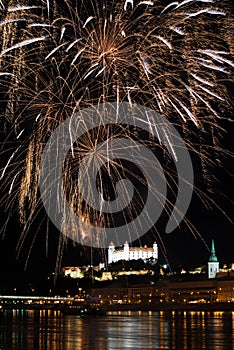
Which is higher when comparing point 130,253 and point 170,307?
point 130,253

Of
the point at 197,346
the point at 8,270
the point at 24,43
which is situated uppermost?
the point at 24,43

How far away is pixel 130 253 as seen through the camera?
162 m

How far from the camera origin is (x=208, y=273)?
12188 centimetres

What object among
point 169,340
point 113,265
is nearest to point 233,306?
point 169,340

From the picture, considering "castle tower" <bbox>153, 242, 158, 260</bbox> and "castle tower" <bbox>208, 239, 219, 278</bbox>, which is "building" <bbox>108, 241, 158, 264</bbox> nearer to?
"castle tower" <bbox>153, 242, 158, 260</bbox>

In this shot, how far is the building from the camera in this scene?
161 m

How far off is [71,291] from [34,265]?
6667 centimetres

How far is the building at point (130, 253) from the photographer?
6344 inches

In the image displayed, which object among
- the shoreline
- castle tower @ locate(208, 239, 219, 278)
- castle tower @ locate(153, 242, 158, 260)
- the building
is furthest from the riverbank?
castle tower @ locate(153, 242, 158, 260)

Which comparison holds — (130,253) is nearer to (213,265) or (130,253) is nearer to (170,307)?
(213,265)

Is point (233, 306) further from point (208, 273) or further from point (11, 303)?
point (11, 303)

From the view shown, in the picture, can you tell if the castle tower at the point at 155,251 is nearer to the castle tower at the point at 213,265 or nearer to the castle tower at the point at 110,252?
the castle tower at the point at 110,252

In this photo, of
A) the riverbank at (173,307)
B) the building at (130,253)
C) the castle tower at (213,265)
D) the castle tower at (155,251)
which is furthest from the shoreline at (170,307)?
the castle tower at (155,251)

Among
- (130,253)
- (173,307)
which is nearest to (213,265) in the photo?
(130,253)
